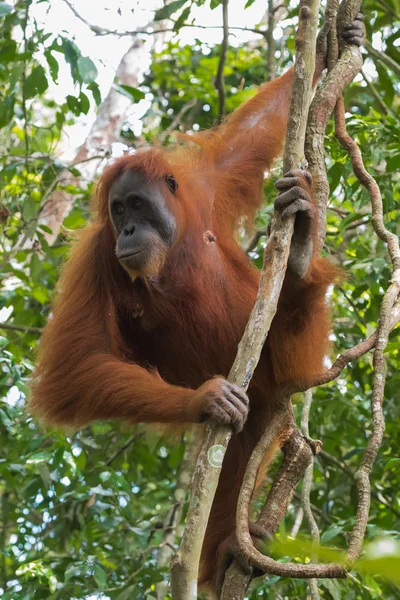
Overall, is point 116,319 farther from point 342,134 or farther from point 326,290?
point 342,134

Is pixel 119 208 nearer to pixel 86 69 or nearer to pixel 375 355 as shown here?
pixel 86 69

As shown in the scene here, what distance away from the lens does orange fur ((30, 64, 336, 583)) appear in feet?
9.71

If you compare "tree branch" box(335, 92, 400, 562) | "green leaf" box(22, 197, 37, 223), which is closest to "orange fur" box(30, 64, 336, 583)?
"tree branch" box(335, 92, 400, 562)

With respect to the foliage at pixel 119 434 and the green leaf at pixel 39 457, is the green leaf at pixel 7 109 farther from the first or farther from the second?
the green leaf at pixel 39 457

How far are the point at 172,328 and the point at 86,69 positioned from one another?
55.4 inches

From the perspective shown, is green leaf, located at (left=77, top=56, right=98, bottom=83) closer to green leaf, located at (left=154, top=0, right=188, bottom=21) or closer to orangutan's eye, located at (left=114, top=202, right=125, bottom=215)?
green leaf, located at (left=154, top=0, right=188, bottom=21)

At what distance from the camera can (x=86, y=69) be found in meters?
3.61

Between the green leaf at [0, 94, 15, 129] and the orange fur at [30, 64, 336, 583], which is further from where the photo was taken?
the green leaf at [0, 94, 15, 129]

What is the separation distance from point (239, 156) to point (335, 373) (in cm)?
165

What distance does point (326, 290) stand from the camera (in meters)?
2.92

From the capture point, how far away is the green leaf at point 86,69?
3594 millimetres

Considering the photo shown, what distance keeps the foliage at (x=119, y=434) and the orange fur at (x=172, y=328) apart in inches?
15.6

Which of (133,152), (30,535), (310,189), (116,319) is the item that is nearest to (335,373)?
(310,189)

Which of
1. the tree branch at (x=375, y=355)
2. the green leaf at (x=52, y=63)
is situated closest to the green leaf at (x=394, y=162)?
the tree branch at (x=375, y=355)
